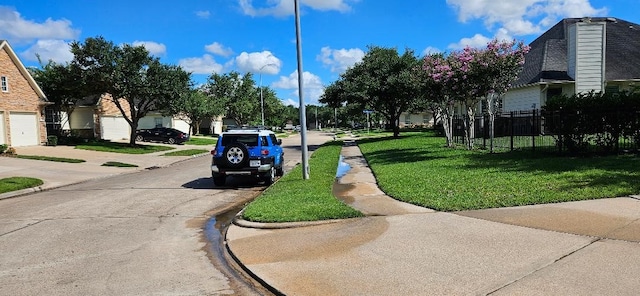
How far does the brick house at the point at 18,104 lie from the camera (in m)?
28.8

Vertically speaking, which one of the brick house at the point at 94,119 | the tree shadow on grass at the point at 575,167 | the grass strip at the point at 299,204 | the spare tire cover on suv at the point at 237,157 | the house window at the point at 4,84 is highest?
the house window at the point at 4,84

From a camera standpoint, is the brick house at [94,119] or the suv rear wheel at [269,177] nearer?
the suv rear wheel at [269,177]

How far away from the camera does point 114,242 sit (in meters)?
7.59

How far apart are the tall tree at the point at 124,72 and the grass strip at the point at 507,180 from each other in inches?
834

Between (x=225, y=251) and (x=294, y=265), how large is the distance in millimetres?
1624

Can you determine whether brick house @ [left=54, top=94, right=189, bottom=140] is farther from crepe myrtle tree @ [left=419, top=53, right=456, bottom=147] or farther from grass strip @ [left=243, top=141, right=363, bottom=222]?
grass strip @ [left=243, top=141, right=363, bottom=222]

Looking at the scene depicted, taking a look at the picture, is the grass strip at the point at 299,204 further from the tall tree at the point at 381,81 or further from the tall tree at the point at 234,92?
the tall tree at the point at 234,92

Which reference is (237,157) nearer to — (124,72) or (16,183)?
(16,183)

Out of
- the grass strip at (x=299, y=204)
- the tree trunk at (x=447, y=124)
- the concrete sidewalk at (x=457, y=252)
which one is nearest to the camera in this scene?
the concrete sidewalk at (x=457, y=252)

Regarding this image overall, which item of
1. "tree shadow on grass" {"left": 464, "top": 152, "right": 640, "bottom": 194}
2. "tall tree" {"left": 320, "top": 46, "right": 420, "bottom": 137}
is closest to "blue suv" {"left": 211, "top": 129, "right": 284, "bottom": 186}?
"tree shadow on grass" {"left": 464, "top": 152, "right": 640, "bottom": 194}

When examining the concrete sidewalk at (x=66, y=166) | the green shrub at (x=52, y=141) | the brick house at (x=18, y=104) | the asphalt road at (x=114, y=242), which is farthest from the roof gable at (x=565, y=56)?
the brick house at (x=18, y=104)

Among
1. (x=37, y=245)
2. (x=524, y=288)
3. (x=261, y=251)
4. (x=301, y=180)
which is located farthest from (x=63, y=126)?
(x=524, y=288)

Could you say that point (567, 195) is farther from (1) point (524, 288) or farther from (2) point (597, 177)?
(1) point (524, 288)

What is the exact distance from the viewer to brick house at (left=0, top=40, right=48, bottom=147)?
2883cm
